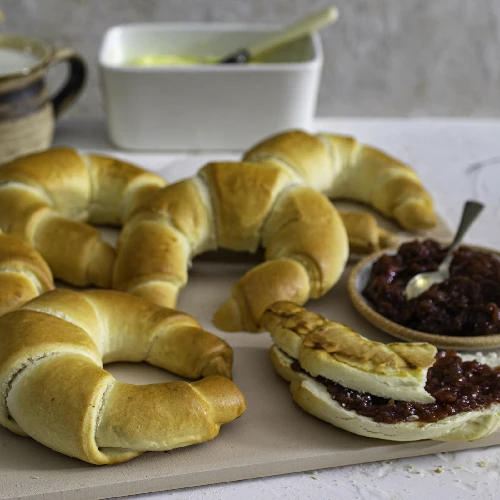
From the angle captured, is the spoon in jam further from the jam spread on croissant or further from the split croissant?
the split croissant

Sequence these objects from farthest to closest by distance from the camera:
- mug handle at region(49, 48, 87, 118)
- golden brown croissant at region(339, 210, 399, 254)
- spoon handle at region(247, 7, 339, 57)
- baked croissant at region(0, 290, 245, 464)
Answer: mug handle at region(49, 48, 87, 118) → spoon handle at region(247, 7, 339, 57) → golden brown croissant at region(339, 210, 399, 254) → baked croissant at region(0, 290, 245, 464)

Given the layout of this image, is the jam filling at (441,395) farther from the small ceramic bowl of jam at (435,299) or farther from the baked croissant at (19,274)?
the baked croissant at (19,274)

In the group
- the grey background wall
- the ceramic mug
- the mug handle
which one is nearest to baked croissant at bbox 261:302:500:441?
the ceramic mug

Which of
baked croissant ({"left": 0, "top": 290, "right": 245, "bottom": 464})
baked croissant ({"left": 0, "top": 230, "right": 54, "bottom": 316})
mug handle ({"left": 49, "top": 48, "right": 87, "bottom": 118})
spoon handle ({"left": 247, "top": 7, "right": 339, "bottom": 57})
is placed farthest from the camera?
mug handle ({"left": 49, "top": 48, "right": 87, "bottom": 118})

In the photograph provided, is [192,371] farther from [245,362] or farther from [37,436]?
[37,436]

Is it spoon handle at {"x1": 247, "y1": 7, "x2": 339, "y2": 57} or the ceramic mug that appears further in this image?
spoon handle at {"x1": 247, "y1": 7, "x2": 339, "y2": 57}

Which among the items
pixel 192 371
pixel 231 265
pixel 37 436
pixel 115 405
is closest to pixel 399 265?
pixel 231 265

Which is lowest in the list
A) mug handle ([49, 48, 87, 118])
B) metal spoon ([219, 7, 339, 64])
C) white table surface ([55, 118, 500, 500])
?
white table surface ([55, 118, 500, 500])

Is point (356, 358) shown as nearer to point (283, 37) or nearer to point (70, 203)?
point (70, 203)
